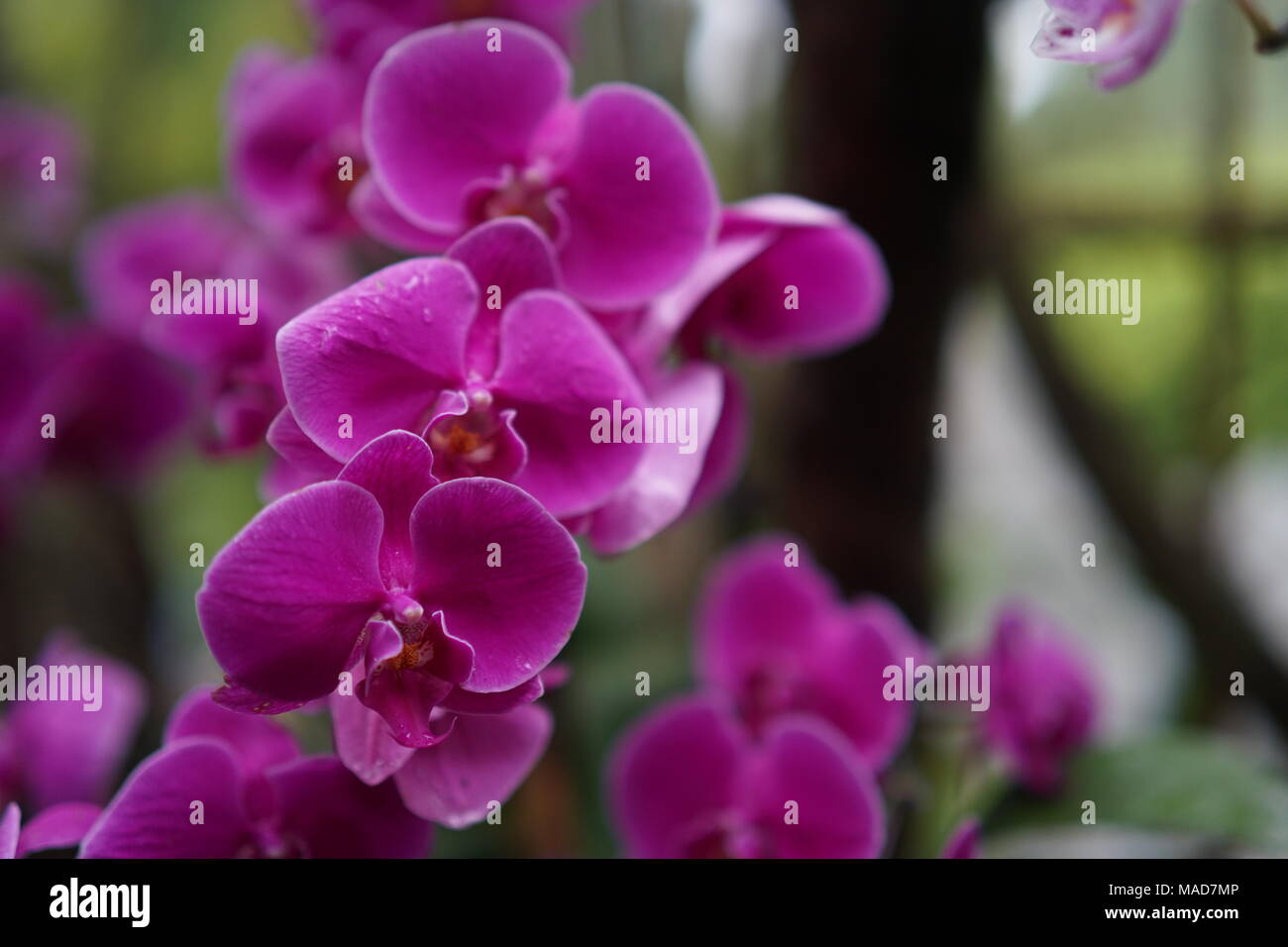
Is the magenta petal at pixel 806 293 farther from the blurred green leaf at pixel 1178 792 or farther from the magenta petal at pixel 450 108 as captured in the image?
the blurred green leaf at pixel 1178 792

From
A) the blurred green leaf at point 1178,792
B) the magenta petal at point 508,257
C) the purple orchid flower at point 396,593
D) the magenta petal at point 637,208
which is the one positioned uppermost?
the magenta petal at point 637,208

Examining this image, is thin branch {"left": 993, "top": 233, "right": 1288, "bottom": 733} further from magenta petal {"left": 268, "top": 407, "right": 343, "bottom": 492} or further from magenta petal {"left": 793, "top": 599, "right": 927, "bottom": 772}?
magenta petal {"left": 268, "top": 407, "right": 343, "bottom": 492}

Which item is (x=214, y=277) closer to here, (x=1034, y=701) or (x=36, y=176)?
(x=36, y=176)

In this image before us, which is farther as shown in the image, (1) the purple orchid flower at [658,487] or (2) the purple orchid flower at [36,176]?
(2) the purple orchid flower at [36,176]


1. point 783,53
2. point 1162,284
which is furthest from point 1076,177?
point 783,53

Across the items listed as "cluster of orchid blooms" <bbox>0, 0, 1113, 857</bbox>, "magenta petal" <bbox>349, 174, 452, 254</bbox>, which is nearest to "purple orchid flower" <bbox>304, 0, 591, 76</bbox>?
"cluster of orchid blooms" <bbox>0, 0, 1113, 857</bbox>

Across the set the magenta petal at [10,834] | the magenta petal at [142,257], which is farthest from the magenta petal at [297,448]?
the magenta petal at [142,257]
